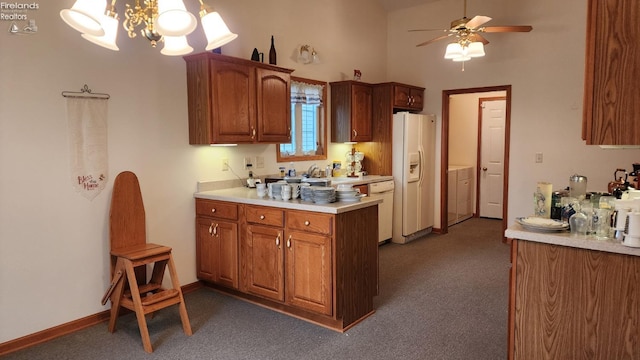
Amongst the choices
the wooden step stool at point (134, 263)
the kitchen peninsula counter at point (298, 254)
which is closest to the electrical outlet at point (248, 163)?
the kitchen peninsula counter at point (298, 254)

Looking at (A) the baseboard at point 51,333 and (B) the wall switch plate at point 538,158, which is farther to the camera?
(B) the wall switch plate at point 538,158

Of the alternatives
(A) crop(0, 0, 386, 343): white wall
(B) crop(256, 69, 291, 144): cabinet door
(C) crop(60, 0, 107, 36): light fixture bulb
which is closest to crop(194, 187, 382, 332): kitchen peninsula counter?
(A) crop(0, 0, 386, 343): white wall

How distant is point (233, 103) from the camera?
3730mm

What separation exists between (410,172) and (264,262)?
2.93 m

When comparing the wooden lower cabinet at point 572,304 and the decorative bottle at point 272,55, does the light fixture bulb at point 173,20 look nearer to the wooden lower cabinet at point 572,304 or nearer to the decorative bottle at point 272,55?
the wooden lower cabinet at point 572,304

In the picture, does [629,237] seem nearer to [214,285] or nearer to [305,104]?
[214,285]

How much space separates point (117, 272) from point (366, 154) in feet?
12.1

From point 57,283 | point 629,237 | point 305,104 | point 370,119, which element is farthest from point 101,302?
point 370,119

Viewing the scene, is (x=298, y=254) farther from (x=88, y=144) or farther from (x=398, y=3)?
(x=398, y=3)


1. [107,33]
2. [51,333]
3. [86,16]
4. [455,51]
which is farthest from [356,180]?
[86,16]

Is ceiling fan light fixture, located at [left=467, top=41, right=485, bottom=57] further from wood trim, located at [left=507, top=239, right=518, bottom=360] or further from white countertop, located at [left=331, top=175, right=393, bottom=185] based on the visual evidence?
wood trim, located at [left=507, top=239, right=518, bottom=360]

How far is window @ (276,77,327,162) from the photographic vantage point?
16.1 ft

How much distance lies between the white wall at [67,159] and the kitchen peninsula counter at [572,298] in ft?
9.14

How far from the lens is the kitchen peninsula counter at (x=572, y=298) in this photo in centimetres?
189
